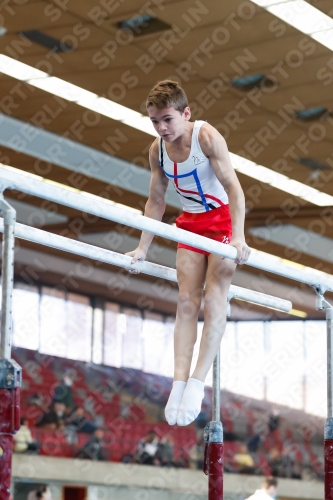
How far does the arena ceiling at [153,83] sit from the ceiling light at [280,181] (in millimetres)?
32

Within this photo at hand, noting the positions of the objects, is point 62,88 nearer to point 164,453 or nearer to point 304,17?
point 304,17

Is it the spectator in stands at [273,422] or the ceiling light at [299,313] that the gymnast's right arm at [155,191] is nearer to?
the spectator in stands at [273,422]

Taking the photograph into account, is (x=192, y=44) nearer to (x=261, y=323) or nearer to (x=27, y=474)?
(x=27, y=474)

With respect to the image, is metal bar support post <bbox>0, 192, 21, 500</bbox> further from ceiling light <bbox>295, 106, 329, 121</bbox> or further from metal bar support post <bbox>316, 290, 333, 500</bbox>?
Result: ceiling light <bbox>295, 106, 329, 121</bbox>

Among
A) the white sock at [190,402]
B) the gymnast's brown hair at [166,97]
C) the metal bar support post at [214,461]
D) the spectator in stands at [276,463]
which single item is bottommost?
the metal bar support post at [214,461]

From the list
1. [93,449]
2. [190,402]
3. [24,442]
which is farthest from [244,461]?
[190,402]

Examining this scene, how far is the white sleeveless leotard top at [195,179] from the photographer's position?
146 inches

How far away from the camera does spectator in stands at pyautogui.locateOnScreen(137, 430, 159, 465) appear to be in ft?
46.0

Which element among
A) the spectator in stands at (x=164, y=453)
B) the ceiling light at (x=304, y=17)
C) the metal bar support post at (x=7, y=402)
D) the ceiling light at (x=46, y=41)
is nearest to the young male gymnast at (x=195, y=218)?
the metal bar support post at (x=7, y=402)

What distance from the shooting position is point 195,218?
3.90 metres

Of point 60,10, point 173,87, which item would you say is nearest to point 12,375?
point 173,87

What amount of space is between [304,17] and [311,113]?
2227 millimetres

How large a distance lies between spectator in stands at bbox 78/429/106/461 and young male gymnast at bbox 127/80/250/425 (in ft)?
32.3

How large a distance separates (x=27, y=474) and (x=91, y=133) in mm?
5005
